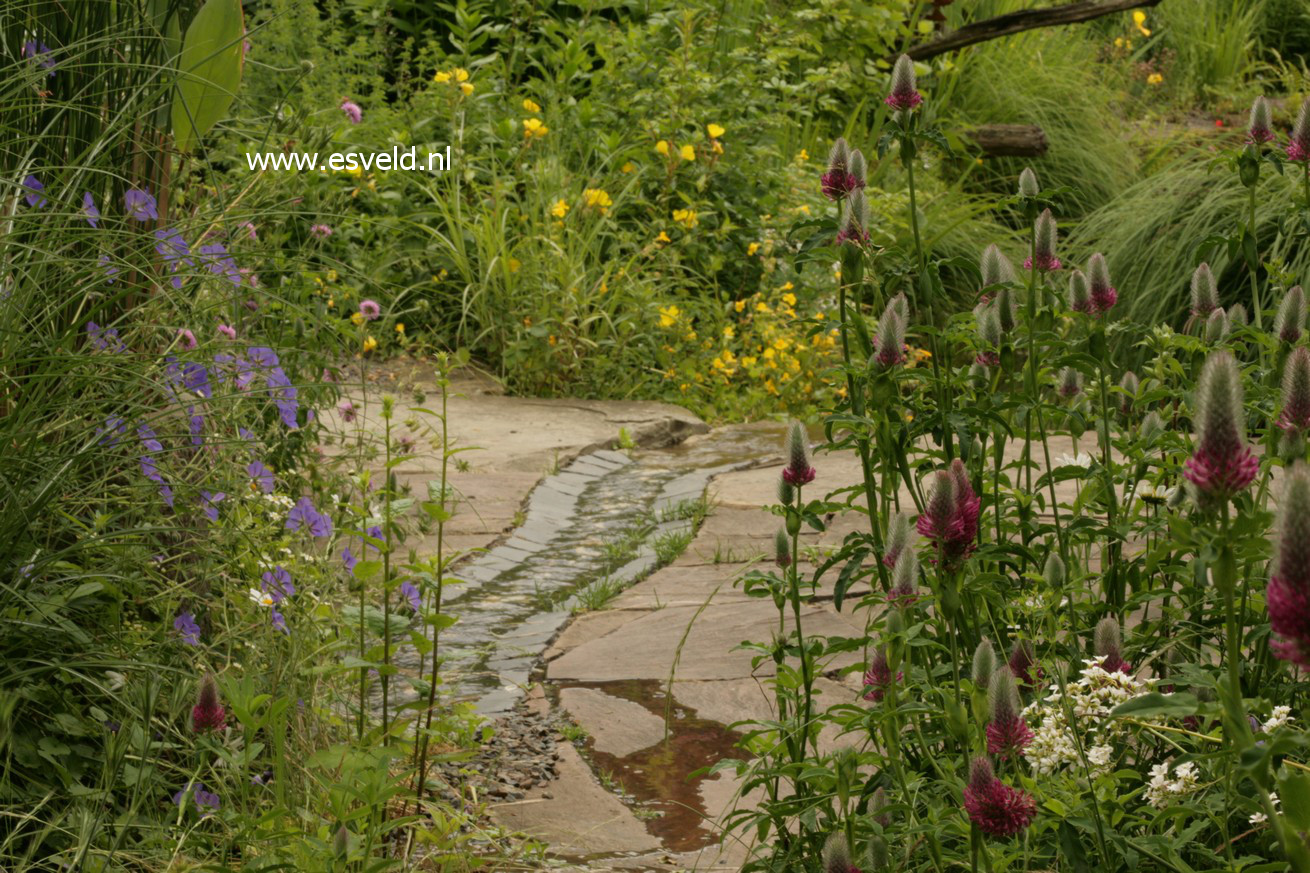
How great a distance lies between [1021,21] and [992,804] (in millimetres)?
8191

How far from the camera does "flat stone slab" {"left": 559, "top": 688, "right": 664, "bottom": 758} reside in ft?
9.25

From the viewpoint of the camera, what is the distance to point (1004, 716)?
1.48m

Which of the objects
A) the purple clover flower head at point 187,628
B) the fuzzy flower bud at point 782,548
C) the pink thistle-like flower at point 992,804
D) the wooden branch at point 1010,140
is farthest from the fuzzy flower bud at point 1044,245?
the wooden branch at point 1010,140

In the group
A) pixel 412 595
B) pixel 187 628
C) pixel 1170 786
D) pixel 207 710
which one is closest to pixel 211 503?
Answer: pixel 187 628

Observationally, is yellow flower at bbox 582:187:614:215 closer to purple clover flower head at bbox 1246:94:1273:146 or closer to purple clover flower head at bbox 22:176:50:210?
purple clover flower head at bbox 22:176:50:210

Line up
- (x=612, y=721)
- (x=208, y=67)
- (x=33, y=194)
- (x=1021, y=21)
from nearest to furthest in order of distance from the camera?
(x=33, y=194)
(x=208, y=67)
(x=612, y=721)
(x=1021, y=21)

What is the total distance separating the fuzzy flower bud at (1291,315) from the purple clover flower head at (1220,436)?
1.00m

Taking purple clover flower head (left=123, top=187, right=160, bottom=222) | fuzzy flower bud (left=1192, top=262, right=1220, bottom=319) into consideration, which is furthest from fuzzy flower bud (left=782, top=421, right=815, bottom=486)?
purple clover flower head (left=123, top=187, right=160, bottom=222)

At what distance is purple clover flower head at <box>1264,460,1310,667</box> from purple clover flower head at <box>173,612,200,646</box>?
5.67 ft

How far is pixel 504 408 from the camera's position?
19.9 feet

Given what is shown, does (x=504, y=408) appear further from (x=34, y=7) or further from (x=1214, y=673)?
(x=1214, y=673)

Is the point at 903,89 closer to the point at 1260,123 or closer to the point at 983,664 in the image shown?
the point at 1260,123

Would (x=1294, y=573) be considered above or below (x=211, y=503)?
above

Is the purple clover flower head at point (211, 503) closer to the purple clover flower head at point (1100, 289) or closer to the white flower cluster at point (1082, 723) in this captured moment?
the white flower cluster at point (1082, 723)
